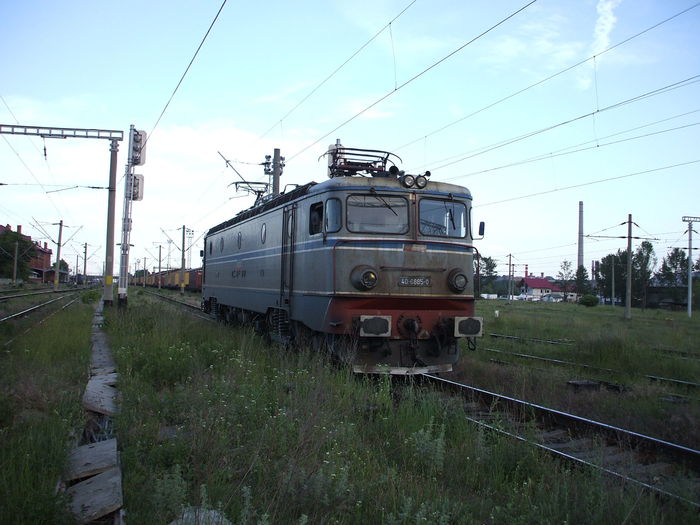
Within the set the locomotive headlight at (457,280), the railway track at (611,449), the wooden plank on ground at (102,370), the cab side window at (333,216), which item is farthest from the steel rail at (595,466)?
the wooden plank on ground at (102,370)

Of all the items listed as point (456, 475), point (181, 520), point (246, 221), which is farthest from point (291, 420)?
point (246, 221)

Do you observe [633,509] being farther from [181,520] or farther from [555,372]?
[555,372]

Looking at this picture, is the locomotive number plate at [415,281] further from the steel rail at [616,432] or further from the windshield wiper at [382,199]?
the steel rail at [616,432]

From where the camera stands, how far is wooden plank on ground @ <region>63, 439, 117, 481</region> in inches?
174

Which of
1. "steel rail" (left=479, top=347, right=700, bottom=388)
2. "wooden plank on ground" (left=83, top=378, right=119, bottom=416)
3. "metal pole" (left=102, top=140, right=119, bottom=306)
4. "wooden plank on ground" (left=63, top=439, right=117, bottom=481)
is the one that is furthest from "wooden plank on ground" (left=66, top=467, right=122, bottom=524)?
"metal pole" (left=102, top=140, right=119, bottom=306)

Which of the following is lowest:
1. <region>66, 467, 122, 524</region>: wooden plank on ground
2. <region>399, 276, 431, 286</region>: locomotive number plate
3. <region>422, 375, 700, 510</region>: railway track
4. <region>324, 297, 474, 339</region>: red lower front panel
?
<region>422, 375, 700, 510</region>: railway track

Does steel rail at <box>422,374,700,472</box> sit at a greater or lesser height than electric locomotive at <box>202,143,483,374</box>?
lesser

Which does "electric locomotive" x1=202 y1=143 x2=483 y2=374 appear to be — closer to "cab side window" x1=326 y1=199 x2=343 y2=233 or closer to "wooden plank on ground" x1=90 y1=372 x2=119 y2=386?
"cab side window" x1=326 y1=199 x2=343 y2=233

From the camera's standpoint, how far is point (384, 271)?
8.77 m

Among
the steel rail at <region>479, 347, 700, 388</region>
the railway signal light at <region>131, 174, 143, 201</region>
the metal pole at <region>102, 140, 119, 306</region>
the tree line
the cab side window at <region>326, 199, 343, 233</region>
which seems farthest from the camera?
the tree line

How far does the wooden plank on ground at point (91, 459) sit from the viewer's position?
14.5 feet

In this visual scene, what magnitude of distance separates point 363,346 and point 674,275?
3232 inches

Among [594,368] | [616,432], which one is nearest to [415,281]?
[616,432]

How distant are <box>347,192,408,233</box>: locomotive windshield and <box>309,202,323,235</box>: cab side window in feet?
2.10
